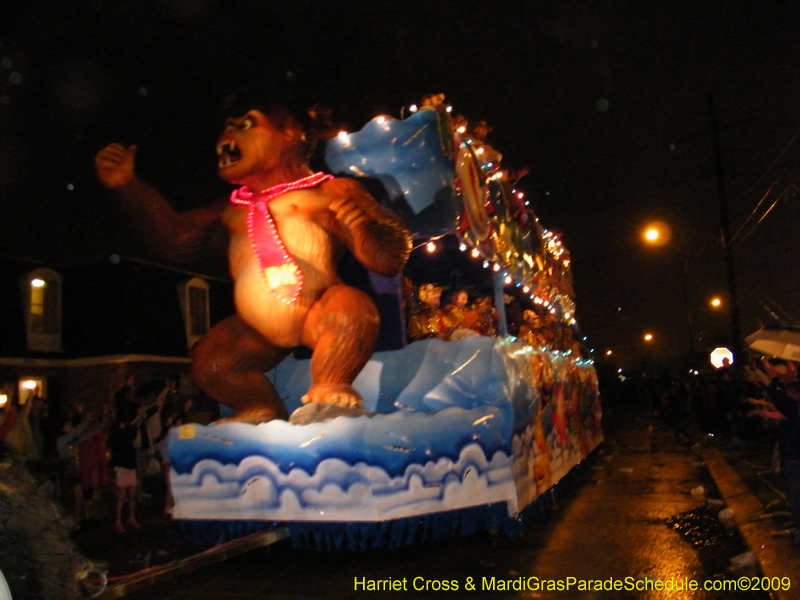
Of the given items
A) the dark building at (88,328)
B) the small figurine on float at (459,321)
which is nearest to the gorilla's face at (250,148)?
the small figurine on float at (459,321)

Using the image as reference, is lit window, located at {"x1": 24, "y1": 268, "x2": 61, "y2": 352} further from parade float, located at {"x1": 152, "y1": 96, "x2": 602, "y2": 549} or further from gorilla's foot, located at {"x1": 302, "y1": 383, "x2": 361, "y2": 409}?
gorilla's foot, located at {"x1": 302, "y1": 383, "x2": 361, "y2": 409}

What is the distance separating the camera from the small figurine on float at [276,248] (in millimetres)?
6465

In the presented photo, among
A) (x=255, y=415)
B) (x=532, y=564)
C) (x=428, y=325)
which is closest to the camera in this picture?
(x=532, y=564)

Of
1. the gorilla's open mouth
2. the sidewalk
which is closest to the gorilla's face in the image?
the gorilla's open mouth

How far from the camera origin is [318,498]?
246 inches

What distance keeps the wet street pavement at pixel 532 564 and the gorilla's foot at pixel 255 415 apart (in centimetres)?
→ 118

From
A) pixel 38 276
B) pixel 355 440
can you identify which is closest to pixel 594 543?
pixel 355 440

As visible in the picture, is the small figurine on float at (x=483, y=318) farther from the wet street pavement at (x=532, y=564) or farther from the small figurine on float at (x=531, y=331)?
the wet street pavement at (x=532, y=564)

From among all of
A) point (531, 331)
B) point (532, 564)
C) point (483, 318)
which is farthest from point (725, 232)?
point (532, 564)

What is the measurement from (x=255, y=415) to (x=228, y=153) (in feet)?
7.98

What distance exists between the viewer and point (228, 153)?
22.3 feet

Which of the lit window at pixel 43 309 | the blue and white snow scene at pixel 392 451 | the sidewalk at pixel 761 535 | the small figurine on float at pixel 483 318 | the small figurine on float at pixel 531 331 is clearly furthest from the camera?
the lit window at pixel 43 309

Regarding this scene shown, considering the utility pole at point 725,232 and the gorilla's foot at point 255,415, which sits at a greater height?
the utility pole at point 725,232

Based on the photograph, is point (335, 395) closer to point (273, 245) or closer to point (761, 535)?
point (273, 245)
